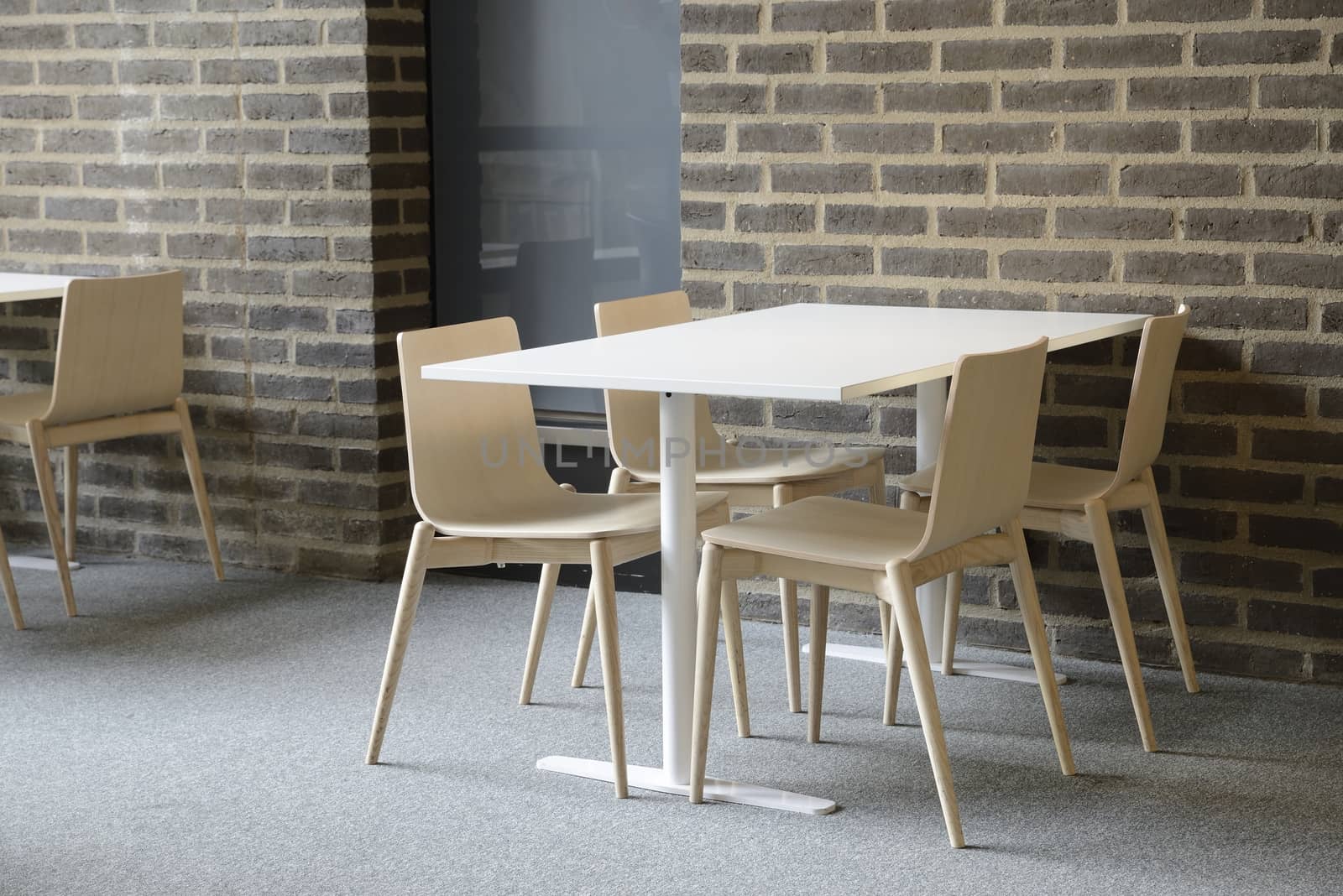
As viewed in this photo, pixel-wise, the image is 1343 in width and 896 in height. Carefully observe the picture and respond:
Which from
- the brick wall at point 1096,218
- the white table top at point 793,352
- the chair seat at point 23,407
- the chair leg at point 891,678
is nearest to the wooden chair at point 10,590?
the chair seat at point 23,407

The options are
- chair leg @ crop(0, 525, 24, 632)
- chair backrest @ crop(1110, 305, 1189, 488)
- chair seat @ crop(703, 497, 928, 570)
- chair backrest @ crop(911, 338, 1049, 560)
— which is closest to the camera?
chair backrest @ crop(911, 338, 1049, 560)

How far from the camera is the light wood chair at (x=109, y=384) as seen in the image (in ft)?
13.1

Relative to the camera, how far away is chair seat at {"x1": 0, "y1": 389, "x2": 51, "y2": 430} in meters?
4.03

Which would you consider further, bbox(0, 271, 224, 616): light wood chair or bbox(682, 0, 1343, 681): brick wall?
bbox(0, 271, 224, 616): light wood chair

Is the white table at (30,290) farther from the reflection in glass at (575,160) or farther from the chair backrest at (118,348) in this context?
the reflection in glass at (575,160)

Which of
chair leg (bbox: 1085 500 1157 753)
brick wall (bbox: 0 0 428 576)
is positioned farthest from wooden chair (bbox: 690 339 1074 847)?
brick wall (bbox: 0 0 428 576)

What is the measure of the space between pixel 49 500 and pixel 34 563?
2.03 feet

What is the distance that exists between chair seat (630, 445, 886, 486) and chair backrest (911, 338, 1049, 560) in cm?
66

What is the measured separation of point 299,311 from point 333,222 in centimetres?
26

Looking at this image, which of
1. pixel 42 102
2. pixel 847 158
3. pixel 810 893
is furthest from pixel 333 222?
pixel 810 893

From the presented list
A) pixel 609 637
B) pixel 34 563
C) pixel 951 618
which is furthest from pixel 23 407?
pixel 951 618

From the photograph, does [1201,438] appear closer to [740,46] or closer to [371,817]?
[740,46]

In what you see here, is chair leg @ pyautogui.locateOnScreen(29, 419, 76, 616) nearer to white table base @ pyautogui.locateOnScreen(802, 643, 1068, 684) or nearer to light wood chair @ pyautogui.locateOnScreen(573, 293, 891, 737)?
light wood chair @ pyautogui.locateOnScreen(573, 293, 891, 737)

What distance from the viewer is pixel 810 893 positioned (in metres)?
2.41
